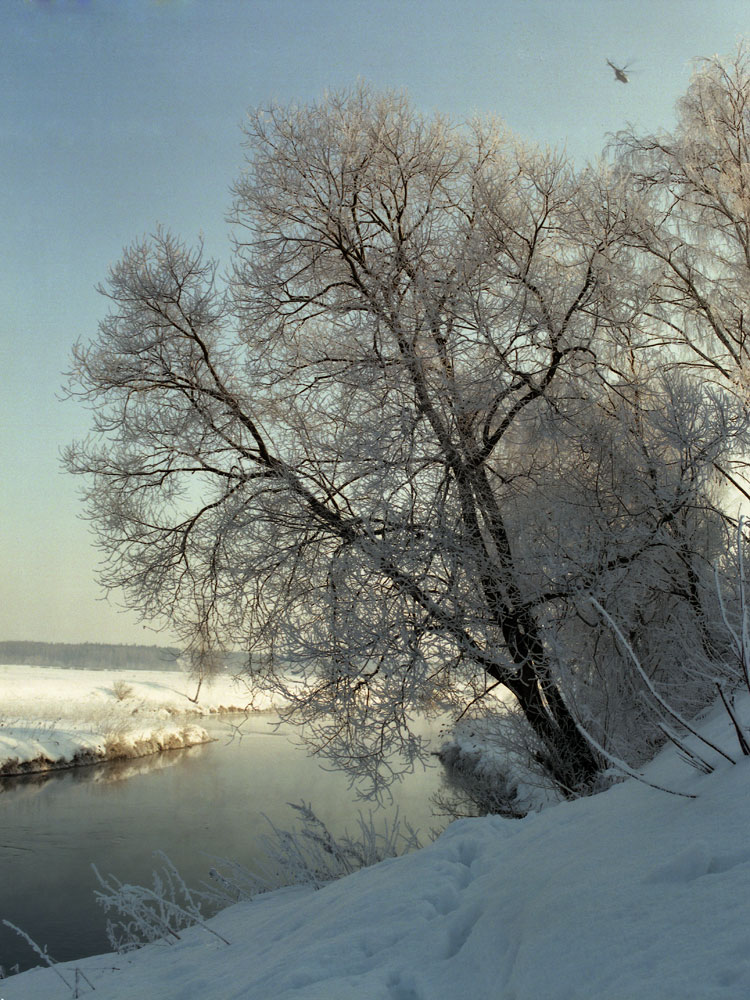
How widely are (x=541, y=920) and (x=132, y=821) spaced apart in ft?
46.3

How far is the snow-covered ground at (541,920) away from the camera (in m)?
1.39

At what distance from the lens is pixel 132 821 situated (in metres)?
13.7

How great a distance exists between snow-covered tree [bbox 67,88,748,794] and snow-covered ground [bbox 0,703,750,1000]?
2851 mm

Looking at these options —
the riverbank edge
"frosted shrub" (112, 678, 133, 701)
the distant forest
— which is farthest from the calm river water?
the distant forest

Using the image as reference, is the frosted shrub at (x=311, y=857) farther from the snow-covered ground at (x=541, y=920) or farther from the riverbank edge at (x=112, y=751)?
the riverbank edge at (x=112, y=751)

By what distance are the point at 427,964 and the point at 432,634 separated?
419cm

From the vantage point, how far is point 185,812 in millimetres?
14375

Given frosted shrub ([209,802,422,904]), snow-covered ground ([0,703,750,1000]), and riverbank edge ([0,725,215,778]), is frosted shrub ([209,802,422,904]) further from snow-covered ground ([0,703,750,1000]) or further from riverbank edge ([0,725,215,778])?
riverbank edge ([0,725,215,778])

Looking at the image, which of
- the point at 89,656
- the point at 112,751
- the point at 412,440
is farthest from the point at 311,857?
the point at 89,656

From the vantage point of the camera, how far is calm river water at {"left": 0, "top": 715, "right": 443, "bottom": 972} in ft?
31.1

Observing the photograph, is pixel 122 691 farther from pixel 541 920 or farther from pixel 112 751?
pixel 541 920

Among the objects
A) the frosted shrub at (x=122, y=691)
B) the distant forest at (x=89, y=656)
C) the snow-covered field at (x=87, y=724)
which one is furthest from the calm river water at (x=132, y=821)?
the distant forest at (x=89, y=656)

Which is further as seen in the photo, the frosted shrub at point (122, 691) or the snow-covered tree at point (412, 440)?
the frosted shrub at point (122, 691)

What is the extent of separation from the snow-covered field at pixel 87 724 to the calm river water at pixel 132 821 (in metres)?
0.79
